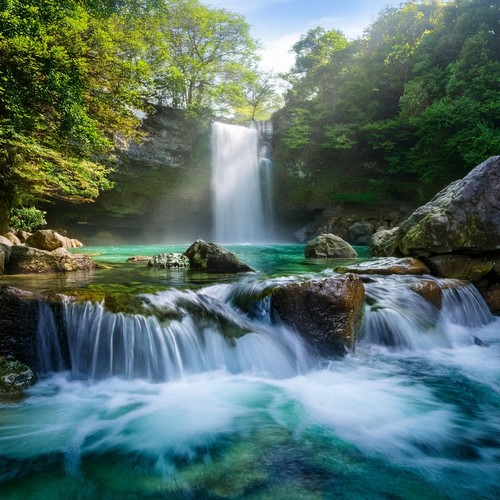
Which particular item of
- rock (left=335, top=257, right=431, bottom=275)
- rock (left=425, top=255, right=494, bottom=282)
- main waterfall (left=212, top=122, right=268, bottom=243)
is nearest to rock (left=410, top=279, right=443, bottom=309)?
rock (left=335, top=257, right=431, bottom=275)

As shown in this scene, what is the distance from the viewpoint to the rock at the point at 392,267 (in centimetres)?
679

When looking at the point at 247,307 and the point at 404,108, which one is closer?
the point at 247,307

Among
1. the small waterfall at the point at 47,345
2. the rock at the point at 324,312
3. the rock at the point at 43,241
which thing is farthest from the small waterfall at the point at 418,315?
the rock at the point at 43,241

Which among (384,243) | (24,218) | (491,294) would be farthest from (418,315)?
(24,218)

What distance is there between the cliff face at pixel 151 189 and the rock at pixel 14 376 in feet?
63.3

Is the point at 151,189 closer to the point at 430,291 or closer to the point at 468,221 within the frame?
the point at 468,221

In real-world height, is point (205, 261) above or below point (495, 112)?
below

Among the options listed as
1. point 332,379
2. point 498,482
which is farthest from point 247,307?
point 498,482

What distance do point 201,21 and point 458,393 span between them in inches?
1071

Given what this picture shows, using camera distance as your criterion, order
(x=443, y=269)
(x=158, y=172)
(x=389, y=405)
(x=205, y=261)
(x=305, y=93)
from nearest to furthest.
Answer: (x=389, y=405)
(x=443, y=269)
(x=205, y=261)
(x=158, y=172)
(x=305, y=93)

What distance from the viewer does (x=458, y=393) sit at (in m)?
3.57

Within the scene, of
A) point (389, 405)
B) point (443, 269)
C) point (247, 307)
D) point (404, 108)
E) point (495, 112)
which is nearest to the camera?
point (389, 405)

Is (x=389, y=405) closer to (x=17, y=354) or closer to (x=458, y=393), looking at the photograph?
(x=458, y=393)

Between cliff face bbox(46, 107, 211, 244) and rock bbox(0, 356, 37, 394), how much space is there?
19299mm
